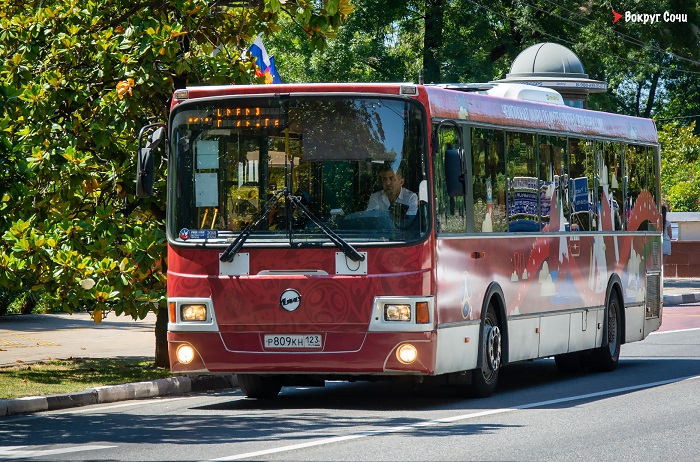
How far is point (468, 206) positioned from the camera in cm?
1395

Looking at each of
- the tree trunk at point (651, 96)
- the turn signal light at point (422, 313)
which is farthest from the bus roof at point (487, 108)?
the tree trunk at point (651, 96)

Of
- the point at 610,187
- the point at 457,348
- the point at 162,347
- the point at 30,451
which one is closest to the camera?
the point at 30,451

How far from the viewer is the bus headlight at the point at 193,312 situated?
12992 mm

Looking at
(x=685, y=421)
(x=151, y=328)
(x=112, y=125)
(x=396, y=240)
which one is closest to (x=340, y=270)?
(x=396, y=240)

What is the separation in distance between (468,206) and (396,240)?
153cm

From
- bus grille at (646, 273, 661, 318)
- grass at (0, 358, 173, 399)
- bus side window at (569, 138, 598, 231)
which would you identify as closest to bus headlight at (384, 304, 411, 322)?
grass at (0, 358, 173, 399)

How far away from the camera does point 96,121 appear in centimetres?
1593

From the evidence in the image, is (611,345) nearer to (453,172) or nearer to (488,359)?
(488,359)

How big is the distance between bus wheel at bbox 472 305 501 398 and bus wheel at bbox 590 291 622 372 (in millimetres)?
3729

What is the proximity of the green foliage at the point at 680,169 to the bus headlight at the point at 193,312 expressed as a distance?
4346 centimetres

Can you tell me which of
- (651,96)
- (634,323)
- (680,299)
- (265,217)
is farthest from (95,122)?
(651,96)

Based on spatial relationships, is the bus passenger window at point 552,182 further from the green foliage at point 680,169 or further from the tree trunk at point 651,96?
the tree trunk at point 651,96

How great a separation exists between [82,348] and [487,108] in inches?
296

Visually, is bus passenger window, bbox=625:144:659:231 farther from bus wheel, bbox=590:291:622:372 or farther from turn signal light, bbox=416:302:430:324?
turn signal light, bbox=416:302:430:324
